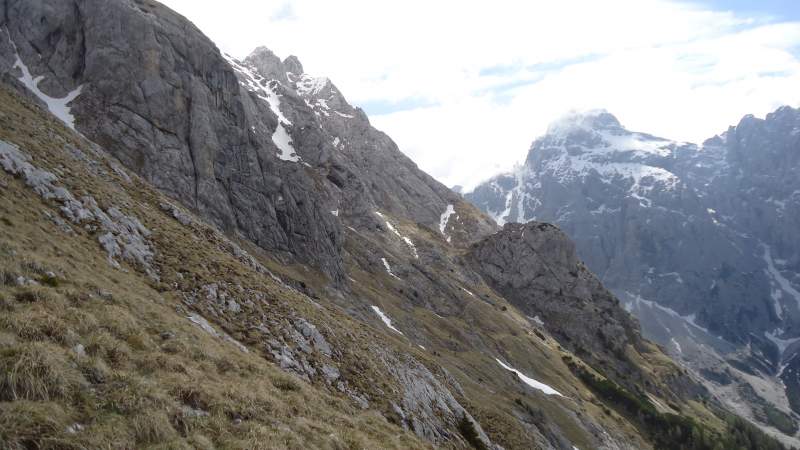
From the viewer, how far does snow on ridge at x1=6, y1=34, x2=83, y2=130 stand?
7312 centimetres

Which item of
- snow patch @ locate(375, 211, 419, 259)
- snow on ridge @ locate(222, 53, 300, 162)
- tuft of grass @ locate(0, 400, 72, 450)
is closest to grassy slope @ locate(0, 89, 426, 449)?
tuft of grass @ locate(0, 400, 72, 450)

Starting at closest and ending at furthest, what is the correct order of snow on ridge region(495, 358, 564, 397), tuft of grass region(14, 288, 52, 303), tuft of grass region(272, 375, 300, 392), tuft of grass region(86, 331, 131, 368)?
tuft of grass region(86, 331, 131, 368) → tuft of grass region(14, 288, 52, 303) → tuft of grass region(272, 375, 300, 392) → snow on ridge region(495, 358, 564, 397)

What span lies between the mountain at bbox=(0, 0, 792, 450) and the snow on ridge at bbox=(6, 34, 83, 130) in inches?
17.6

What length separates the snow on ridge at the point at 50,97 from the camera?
240 feet

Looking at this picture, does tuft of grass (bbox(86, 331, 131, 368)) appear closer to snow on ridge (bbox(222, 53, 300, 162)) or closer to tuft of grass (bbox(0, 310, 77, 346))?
tuft of grass (bbox(0, 310, 77, 346))

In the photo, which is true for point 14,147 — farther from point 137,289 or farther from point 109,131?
point 109,131

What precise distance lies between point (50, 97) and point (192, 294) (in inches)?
2468

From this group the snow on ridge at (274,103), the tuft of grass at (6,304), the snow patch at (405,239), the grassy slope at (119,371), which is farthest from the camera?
the snow patch at (405,239)

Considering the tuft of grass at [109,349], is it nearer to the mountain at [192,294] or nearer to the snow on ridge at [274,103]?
the mountain at [192,294]

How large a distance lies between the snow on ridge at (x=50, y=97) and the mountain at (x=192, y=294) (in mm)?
446

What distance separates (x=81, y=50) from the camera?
83.0m

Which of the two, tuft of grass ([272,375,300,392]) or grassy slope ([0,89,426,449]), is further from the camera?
tuft of grass ([272,375,300,392])

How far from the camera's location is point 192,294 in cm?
3180

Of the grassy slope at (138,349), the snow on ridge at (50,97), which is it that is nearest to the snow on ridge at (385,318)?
the grassy slope at (138,349)
